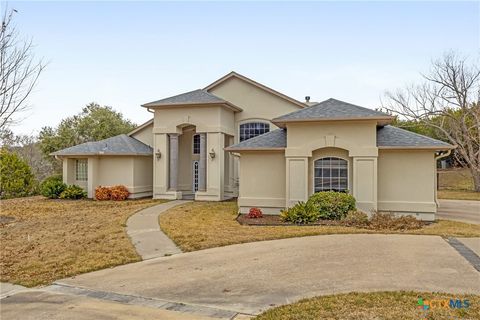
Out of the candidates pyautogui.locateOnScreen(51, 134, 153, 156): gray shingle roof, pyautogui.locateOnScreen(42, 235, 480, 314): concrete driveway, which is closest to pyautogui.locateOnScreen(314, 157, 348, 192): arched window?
pyautogui.locateOnScreen(42, 235, 480, 314): concrete driveway

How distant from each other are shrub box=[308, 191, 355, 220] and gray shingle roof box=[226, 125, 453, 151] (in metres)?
2.60

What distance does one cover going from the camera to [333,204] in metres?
13.0

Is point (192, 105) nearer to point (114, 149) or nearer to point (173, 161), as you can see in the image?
point (173, 161)

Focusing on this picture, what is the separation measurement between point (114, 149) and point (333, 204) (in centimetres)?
1417

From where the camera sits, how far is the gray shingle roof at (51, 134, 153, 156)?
21.6 meters

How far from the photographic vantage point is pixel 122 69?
2178 centimetres

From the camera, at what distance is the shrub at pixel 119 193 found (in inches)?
832

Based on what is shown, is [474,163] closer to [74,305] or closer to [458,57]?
[458,57]

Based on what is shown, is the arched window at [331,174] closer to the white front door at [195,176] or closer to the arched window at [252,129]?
the arched window at [252,129]

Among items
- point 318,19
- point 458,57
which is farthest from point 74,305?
point 458,57

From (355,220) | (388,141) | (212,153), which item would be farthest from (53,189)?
(388,141)

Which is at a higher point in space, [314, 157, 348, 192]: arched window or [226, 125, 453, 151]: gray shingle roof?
[226, 125, 453, 151]: gray shingle roof

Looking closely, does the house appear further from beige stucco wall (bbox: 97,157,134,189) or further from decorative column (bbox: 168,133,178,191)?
beige stucco wall (bbox: 97,157,134,189)

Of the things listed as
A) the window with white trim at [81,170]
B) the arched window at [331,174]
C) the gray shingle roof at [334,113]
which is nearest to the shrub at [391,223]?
the arched window at [331,174]
